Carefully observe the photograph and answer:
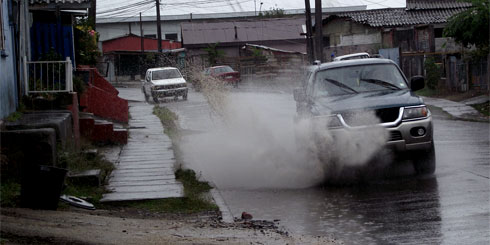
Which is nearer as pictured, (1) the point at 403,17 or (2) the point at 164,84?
(2) the point at 164,84

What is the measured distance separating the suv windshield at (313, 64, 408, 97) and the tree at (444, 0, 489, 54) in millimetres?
14860

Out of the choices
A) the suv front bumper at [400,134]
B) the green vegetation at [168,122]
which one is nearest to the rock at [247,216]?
the suv front bumper at [400,134]

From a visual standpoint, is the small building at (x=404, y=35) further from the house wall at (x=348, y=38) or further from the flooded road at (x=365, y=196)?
the flooded road at (x=365, y=196)

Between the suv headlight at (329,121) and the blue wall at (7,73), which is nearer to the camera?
the suv headlight at (329,121)

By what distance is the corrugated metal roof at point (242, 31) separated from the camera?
6581 cm

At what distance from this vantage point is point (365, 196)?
10406mm

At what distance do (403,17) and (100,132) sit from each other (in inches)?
1457

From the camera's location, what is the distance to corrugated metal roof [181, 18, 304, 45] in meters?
65.8

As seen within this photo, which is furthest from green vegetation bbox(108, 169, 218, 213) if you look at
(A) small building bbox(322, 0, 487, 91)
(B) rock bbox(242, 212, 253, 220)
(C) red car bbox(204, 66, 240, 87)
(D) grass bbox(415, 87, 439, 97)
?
(C) red car bbox(204, 66, 240, 87)

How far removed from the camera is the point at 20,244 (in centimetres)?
688

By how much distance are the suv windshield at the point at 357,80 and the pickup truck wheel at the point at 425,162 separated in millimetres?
1403

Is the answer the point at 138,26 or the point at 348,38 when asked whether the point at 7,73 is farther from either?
the point at 138,26

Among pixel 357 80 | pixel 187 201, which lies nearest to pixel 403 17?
pixel 357 80

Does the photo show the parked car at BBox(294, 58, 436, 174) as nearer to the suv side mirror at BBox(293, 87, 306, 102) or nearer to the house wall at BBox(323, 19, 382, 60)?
the suv side mirror at BBox(293, 87, 306, 102)
